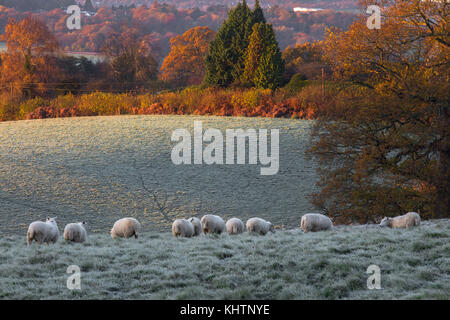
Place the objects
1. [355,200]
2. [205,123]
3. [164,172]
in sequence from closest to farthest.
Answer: [355,200]
[164,172]
[205,123]

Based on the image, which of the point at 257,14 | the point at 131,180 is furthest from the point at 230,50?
the point at 131,180

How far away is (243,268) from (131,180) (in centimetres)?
1676

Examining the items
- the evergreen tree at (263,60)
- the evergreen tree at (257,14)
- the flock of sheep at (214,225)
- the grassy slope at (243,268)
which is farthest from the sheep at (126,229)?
the evergreen tree at (257,14)

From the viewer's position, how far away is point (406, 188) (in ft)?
64.7

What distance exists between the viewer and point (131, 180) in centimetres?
2505

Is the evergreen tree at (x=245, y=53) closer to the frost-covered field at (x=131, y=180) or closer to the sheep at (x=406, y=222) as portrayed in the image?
the frost-covered field at (x=131, y=180)

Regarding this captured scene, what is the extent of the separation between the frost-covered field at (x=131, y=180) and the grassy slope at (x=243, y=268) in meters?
8.16

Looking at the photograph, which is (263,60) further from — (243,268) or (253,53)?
(243,268)

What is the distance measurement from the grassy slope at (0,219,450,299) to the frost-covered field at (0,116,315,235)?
816cm

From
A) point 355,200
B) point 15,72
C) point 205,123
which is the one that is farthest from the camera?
point 15,72

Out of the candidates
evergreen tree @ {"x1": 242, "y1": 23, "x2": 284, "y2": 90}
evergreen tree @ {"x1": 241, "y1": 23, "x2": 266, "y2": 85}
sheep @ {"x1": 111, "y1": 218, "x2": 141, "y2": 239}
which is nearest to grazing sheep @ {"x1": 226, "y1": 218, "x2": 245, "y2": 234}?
sheep @ {"x1": 111, "y1": 218, "x2": 141, "y2": 239}
